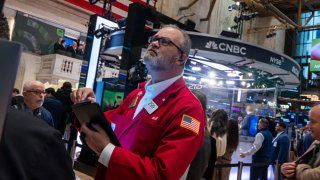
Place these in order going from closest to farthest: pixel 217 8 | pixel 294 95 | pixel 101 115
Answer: pixel 101 115
pixel 217 8
pixel 294 95

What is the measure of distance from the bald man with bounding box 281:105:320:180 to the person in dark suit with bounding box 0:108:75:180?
227 centimetres

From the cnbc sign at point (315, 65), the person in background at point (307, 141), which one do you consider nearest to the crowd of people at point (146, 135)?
the person in background at point (307, 141)

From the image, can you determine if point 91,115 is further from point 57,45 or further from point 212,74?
point 57,45

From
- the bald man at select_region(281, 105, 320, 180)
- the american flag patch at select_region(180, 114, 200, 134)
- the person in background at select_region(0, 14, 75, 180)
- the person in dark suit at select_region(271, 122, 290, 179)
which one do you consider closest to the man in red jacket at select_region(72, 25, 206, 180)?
the american flag patch at select_region(180, 114, 200, 134)

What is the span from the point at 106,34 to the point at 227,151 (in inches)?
192

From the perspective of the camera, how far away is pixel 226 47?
314 inches

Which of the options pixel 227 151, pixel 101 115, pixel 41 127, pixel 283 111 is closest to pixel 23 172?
pixel 41 127

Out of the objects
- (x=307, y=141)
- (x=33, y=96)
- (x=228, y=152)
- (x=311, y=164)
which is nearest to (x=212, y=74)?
(x=307, y=141)

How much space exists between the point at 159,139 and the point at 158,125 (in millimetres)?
68

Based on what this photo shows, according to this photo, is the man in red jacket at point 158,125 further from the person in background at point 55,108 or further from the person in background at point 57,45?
the person in background at point 57,45

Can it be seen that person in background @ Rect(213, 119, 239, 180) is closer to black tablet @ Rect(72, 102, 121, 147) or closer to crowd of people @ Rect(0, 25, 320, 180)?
crowd of people @ Rect(0, 25, 320, 180)

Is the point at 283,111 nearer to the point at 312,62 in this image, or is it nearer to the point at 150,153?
the point at 312,62

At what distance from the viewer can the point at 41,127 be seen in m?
0.76

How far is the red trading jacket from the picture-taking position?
140 centimetres
